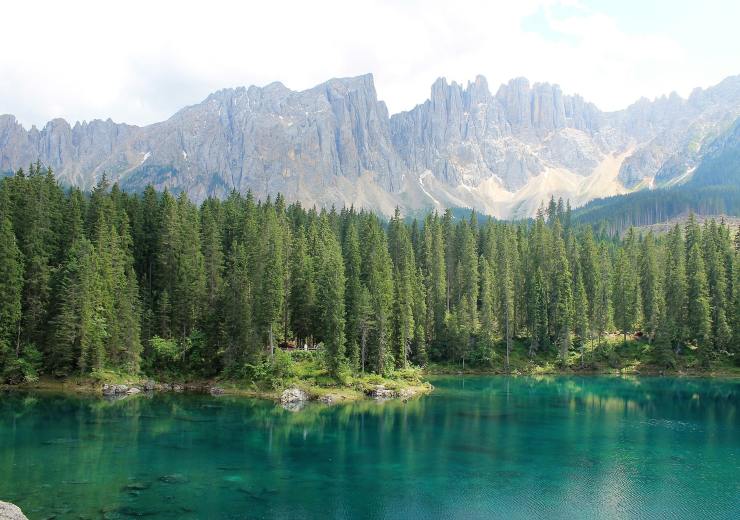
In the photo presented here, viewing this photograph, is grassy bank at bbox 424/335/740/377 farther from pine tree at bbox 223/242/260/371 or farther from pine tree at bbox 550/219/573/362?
pine tree at bbox 223/242/260/371

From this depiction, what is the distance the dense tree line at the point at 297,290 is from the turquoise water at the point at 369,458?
1086 cm

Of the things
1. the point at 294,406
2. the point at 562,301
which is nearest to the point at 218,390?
the point at 294,406

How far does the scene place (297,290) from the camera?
9288 cm

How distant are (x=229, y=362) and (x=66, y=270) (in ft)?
82.4

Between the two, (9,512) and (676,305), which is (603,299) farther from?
(9,512)

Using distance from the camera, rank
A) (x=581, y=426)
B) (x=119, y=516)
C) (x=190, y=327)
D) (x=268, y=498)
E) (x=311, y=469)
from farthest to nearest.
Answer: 1. (x=190, y=327)
2. (x=581, y=426)
3. (x=311, y=469)
4. (x=268, y=498)
5. (x=119, y=516)

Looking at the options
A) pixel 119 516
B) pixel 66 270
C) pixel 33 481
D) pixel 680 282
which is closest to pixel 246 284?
pixel 66 270

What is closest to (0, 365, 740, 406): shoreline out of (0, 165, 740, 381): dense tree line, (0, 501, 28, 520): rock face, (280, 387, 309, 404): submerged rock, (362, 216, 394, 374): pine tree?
(280, 387, 309, 404): submerged rock

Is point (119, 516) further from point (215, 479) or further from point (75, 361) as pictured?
point (75, 361)

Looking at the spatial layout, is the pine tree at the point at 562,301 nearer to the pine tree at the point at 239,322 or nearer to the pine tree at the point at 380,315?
the pine tree at the point at 380,315

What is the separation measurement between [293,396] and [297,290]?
22183 mm

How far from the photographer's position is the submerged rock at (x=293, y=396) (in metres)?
73.3

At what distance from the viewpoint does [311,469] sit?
44.1 m

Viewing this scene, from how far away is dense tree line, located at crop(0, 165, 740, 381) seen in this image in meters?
79.1
